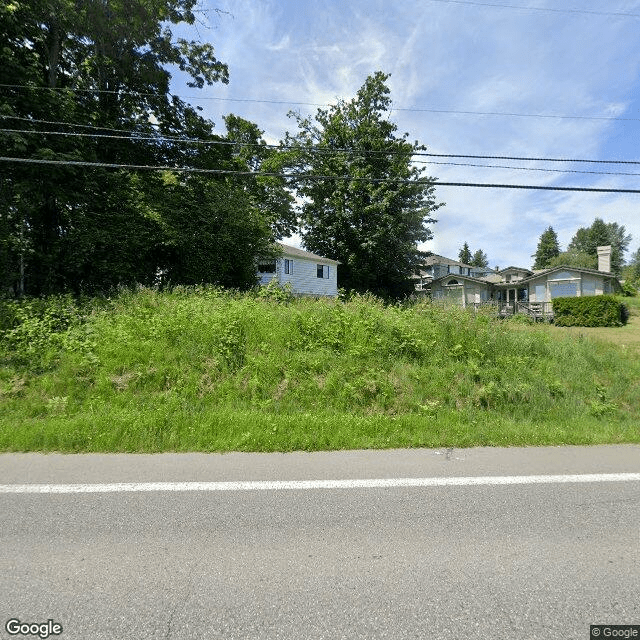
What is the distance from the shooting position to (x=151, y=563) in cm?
235

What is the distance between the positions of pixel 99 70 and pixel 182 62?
11.3ft

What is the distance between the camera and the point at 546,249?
79438 mm

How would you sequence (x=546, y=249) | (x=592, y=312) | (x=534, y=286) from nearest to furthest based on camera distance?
(x=592, y=312), (x=534, y=286), (x=546, y=249)

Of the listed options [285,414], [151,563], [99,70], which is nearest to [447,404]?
[285,414]

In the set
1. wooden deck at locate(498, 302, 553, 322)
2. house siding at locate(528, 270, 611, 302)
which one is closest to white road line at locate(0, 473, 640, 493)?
wooden deck at locate(498, 302, 553, 322)

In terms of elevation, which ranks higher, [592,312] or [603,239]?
[603,239]

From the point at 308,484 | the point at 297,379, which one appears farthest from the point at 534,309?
the point at 308,484

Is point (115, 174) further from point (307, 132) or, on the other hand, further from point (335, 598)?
point (307, 132)

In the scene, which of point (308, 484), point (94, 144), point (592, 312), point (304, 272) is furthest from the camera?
point (304, 272)

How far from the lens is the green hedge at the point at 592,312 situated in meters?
20.5

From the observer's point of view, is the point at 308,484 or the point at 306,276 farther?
the point at 306,276

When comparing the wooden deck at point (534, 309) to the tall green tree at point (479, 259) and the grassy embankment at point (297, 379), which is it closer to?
the grassy embankment at point (297, 379)

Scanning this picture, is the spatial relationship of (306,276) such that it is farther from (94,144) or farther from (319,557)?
(319,557)

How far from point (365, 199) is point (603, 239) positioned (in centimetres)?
8093
